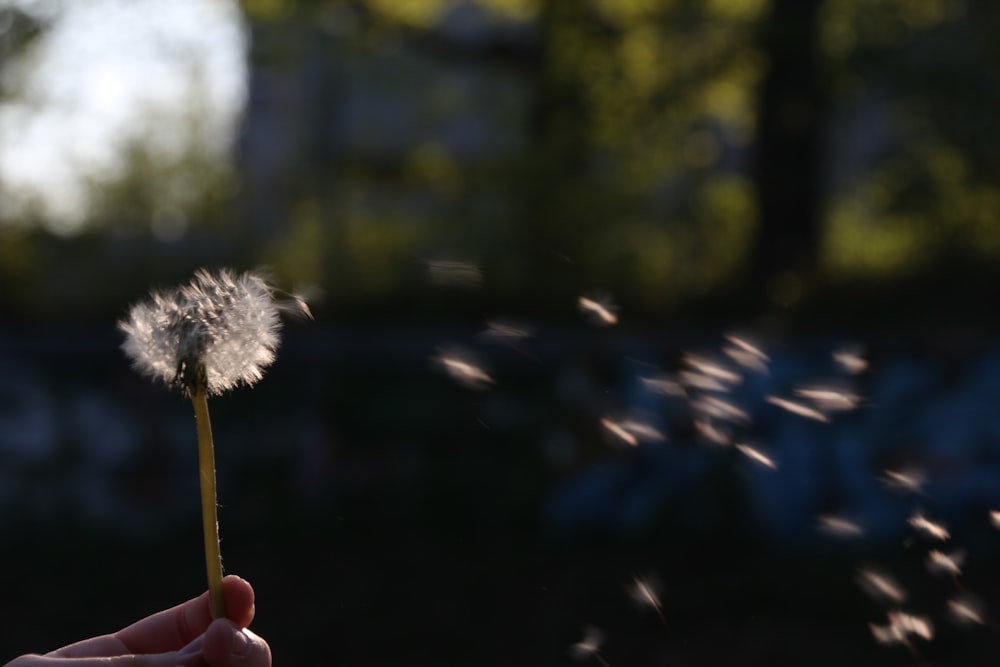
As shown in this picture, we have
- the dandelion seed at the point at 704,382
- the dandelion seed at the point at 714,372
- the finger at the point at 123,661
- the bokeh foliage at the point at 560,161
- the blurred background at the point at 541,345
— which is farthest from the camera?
the bokeh foliage at the point at 560,161

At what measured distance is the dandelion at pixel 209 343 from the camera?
1597mm

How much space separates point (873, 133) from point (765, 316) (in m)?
8.61

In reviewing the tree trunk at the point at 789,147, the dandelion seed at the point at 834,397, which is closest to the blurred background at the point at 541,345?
the tree trunk at the point at 789,147

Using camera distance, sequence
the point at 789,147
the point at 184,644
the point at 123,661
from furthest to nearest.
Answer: the point at 789,147 → the point at 184,644 → the point at 123,661

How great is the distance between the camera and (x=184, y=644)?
1785mm

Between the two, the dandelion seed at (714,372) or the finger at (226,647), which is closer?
the finger at (226,647)

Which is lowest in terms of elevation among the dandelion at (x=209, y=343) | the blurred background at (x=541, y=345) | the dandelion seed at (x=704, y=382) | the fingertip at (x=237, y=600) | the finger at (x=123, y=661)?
the blurred background at (x=541, y=345)

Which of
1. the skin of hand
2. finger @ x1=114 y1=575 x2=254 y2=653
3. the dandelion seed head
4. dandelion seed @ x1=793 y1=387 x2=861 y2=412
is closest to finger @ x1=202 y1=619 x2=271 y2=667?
the skin of hand

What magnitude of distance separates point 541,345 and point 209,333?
6.78m

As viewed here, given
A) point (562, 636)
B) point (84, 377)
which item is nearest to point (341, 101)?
point (84, 377)

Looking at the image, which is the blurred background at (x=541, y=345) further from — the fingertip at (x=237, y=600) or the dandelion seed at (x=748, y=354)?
the fingertip at (x=237, y=600)

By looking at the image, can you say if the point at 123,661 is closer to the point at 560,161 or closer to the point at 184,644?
the point at 184,644

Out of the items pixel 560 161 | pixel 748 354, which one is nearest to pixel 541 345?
pixel 560 161

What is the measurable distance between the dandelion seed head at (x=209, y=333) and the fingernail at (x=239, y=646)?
373 mm
